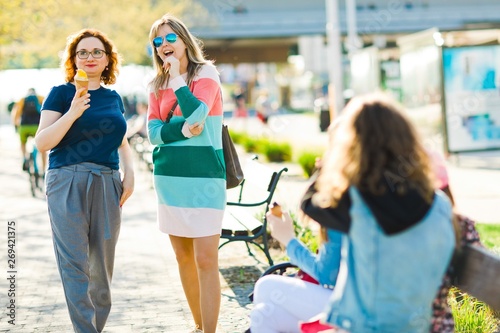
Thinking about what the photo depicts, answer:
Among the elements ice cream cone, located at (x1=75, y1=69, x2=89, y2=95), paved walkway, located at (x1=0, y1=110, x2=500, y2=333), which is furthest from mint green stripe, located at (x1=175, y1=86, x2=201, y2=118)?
paved walkway, located at (x1=0, y1=110, x2=500, y2=333)

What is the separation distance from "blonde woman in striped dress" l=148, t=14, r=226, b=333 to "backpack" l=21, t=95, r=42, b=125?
10.5m

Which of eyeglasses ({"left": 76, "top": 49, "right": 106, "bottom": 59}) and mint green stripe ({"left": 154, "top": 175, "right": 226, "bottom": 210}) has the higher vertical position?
eyeglasses ({"left": 76, "top": 49, "right": 106, "bottom": 59})

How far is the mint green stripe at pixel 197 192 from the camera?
462 cm

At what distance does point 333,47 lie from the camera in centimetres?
2088

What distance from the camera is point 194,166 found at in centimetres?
462

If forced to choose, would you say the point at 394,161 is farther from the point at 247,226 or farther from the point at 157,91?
the point at 247,226

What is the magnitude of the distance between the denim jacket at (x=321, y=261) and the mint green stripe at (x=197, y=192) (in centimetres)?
120

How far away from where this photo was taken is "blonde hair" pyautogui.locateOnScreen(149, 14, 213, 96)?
15.1 ft

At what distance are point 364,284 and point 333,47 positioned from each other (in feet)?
60.4

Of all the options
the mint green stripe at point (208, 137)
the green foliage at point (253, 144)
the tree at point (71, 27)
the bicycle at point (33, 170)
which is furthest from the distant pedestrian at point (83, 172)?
the tree at point (71, 27)

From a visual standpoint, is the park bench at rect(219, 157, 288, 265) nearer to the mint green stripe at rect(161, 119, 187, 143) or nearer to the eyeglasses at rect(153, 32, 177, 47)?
the mint green stripe at rect(161, 119, 187, 143)

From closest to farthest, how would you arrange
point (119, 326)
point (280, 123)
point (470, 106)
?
point (119, 326) → point (470, 106) → point (280, 123)

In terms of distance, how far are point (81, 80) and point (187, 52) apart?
24.9 inches

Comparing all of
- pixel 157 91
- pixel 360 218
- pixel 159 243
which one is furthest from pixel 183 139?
pixel 159 243
